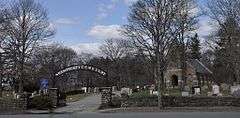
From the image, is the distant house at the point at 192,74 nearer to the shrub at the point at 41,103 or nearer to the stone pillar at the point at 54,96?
the stone pillar at the point at 54,96

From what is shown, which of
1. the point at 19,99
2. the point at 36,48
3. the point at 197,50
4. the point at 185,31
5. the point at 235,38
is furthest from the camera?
the point at 197,50

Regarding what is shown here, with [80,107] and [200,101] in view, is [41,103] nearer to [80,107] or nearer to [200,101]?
[80,107]

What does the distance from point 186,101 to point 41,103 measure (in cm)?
1217

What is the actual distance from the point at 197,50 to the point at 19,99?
275 ft

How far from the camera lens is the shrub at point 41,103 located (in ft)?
123

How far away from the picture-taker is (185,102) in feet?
122

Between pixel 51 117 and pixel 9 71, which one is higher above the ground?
pixel 9 71

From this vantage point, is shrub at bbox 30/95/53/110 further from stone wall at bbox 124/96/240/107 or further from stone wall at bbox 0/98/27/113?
stone wall at bbox 124/96/240/107

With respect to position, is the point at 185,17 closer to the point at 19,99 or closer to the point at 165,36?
the point at 165,36

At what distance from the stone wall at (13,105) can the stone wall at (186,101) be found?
27.9ft

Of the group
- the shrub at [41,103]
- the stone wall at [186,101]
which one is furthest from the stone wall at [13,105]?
the stone wall at [186,101]

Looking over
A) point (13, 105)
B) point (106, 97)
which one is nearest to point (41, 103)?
point (13, 105)

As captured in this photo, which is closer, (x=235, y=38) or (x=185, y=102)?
(x=185, y=102)

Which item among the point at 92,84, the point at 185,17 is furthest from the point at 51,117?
the point at 92,84
